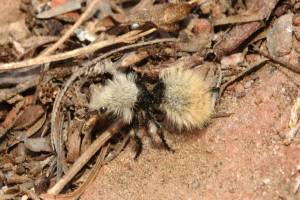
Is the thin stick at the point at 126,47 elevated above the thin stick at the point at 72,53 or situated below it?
below

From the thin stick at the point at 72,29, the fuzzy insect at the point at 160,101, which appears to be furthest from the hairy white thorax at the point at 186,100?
the thin stick at the point at 72,29

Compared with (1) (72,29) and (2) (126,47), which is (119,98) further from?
(1) (72,29)

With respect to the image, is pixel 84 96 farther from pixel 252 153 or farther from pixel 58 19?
pixel 252 153

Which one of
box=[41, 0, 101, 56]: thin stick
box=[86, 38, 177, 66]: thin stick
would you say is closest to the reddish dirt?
box=[86, 38, 177, 66]: thin stick

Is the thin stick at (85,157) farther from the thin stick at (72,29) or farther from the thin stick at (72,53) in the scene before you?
the thin stick at (72,29)

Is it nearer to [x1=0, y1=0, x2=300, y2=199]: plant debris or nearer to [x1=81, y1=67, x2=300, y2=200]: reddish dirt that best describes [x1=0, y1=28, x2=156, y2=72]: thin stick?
[x1=0, y1=0, x2=300, y2=199]: plant debris

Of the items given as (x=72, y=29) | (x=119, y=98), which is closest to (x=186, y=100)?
(x=119, y=98)
